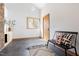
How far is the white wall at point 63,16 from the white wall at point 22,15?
40 cm

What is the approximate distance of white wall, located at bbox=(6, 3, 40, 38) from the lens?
9.84 feet

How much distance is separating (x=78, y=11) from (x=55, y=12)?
822mm

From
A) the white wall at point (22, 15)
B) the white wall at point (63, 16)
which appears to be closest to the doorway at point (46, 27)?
the white wall at point (63, 16)

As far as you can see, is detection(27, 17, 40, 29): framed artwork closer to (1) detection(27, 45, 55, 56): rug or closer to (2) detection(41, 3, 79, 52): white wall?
(2) detection(41, 3, 79, 52): white wall

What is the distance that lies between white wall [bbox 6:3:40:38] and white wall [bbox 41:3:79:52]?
0.40 metres

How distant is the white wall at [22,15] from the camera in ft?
9.84

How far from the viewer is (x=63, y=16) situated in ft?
9.86

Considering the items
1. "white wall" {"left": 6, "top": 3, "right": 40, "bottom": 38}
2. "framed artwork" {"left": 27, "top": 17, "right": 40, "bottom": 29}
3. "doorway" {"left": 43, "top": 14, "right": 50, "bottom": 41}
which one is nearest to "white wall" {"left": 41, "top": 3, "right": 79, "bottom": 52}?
"doorway" {"left": 43, "top": 14, "right": 50, "bottom": 41}

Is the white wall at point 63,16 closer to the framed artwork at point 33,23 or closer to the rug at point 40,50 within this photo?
the framed artwork at point 33,23

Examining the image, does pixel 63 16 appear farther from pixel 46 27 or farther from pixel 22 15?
pixel 22 15

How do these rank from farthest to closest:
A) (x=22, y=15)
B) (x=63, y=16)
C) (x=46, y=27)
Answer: (x=46, y=27) < (x=22, y=15) < (x=63, y=16)

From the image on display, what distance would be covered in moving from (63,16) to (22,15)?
4.00 ft

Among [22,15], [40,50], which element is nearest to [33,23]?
[22,15]

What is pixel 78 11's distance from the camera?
2.53 meters
